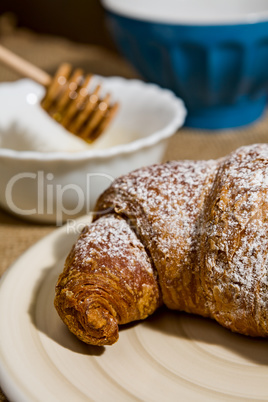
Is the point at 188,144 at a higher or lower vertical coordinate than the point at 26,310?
lower

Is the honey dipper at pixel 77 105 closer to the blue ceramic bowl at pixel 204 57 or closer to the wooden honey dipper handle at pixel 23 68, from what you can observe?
the wooden honey dipper handle at pixel 23 68

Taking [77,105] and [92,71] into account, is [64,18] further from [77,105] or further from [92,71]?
[77,105]

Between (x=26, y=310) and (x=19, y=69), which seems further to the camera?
(x=19, y=69)

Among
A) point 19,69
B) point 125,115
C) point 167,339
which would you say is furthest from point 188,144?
point 167,339

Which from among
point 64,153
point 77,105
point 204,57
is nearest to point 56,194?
point 64,153

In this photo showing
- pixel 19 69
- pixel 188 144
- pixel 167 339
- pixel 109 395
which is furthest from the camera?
pixel 188 144

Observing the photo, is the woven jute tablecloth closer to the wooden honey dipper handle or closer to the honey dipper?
the honey dipper

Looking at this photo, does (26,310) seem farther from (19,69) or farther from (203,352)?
(19,69)
